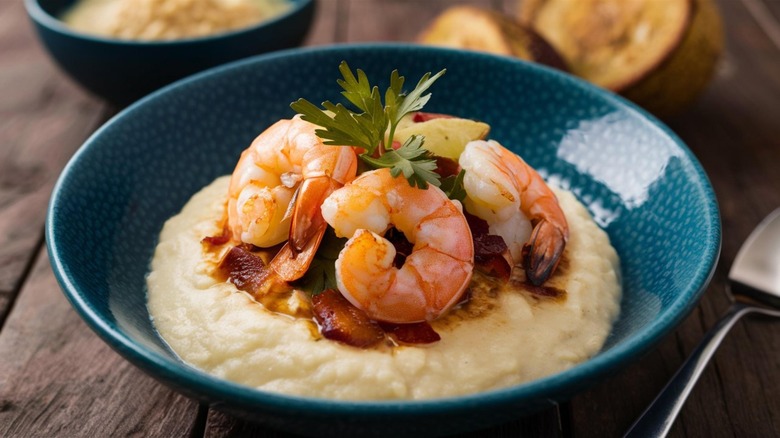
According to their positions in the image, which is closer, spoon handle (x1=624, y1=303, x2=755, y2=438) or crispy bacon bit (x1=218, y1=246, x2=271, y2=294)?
spoon handle (x1=624, y1=303, x2=755, y2=438)

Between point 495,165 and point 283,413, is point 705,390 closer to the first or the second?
point 495,165

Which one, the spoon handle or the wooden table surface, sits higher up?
the spoon handle

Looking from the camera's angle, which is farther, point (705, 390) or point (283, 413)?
point (705, 390)

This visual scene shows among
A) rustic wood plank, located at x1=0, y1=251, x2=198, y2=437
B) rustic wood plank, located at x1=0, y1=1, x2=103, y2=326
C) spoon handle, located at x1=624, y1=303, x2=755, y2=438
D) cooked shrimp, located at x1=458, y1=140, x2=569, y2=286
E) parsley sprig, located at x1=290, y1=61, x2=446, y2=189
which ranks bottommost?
rustic wood plank, located at x1=0, y1=1, x2=103, y2=326

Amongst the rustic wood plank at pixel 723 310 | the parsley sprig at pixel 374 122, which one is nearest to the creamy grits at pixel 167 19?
the parsley sprig at pixel 374 122

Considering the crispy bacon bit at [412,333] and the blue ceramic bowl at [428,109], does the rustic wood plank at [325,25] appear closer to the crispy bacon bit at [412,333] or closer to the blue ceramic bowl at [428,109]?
the blue ceramic bowl at [428,109]

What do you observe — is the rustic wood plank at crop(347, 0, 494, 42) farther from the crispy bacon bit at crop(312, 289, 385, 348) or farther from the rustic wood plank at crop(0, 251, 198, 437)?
the crispy bacon bit at crop(312, 289, 385, 348)

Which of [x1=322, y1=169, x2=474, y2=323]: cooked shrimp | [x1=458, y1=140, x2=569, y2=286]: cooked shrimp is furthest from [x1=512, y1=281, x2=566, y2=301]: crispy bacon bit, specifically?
[x1=322, y1=169, x2=474, y2=323]: cooked shrimp

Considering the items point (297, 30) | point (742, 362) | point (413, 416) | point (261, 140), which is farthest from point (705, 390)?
point (297, 30)
